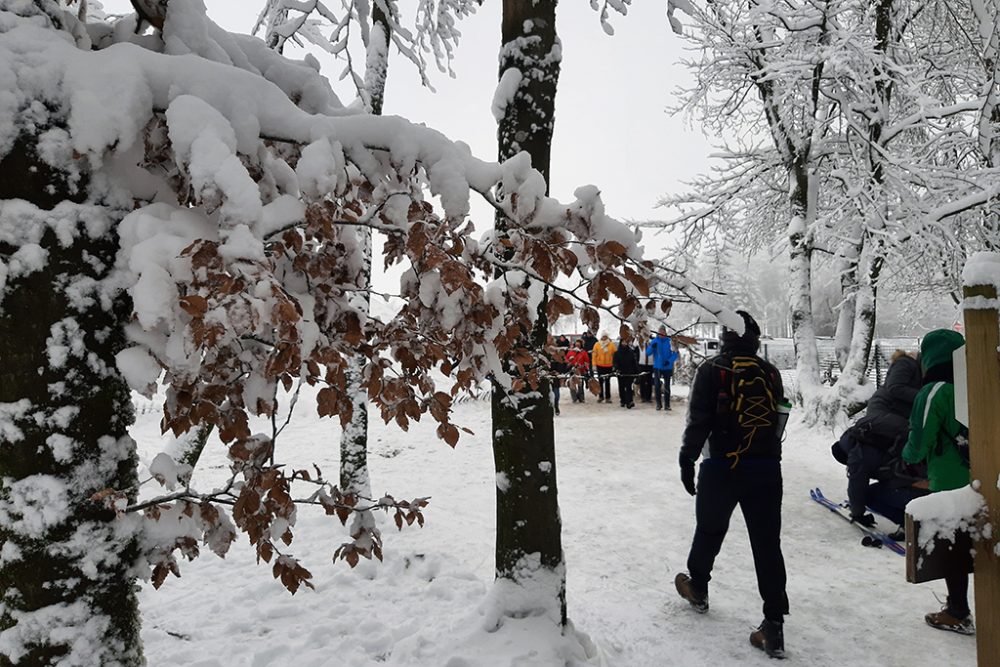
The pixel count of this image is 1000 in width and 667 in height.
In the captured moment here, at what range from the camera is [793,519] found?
5875mm

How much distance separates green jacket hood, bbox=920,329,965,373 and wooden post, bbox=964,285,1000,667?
7.75ft

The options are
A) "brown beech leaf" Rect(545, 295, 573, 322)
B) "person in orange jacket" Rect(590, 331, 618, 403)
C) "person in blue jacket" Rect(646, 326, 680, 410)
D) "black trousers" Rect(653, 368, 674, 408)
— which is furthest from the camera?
"person in orange jacket" Rect(590, 331, 618, 403)

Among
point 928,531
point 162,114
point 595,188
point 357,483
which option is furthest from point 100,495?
point 357,483

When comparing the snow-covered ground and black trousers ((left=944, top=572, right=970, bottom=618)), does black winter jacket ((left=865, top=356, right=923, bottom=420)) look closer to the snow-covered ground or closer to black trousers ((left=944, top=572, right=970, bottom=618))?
the snow-covered ground

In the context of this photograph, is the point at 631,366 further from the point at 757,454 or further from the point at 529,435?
the point at 529,435

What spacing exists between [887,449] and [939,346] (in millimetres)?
1462

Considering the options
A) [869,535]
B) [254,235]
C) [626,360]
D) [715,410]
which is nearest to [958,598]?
[869,535]

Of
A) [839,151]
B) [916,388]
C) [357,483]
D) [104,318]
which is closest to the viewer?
[104,318]

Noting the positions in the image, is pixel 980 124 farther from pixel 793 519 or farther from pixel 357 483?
pixel 357 483

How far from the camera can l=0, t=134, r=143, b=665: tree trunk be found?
138 centimetres

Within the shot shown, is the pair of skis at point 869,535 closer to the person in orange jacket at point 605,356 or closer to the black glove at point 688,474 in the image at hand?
the black glove at point 688,474

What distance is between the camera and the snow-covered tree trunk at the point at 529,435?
3.28m

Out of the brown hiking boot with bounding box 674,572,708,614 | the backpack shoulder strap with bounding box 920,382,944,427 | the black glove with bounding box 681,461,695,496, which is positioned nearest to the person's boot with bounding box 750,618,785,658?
the brown hiking boot with bounding box 674,572,708,614

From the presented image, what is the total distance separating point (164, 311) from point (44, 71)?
742 millimetres
